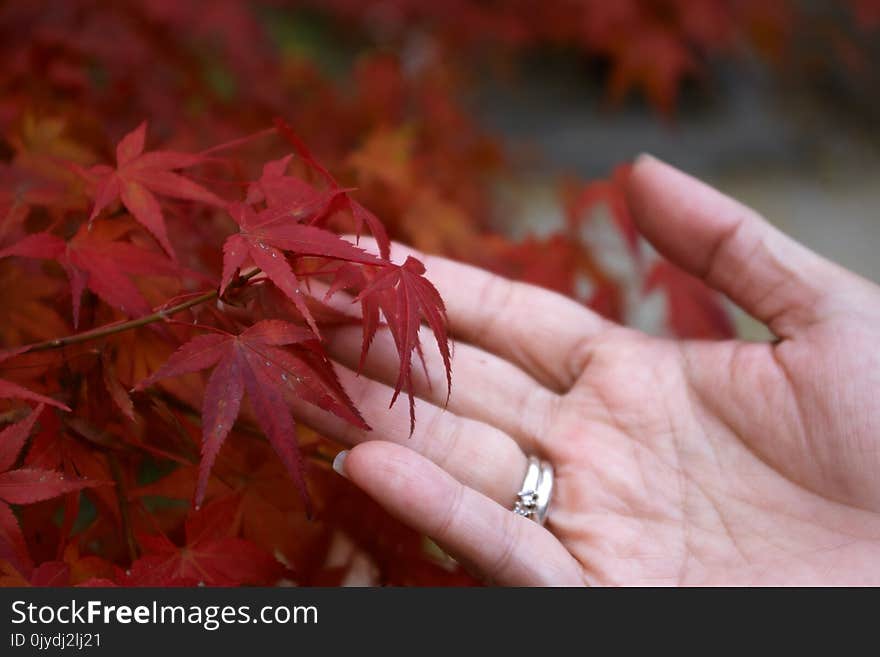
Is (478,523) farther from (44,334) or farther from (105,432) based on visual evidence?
(44,334)

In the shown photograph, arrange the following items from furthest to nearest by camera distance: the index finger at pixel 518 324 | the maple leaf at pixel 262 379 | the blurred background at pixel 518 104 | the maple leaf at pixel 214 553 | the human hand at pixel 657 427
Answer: the blurred background at pixel 518 104 < the index finger at pixel 518 324 < the human hand at pixel 657 427 < the maple leaf at pixel 214 553 < the maple leaf at pixel 262 379

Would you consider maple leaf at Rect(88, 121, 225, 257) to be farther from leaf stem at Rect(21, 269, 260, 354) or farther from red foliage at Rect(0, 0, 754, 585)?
leaf stem at Rect(21, 269, 260, 354)

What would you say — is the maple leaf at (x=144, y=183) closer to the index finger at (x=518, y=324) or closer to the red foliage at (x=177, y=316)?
the red foliage at (x=177, y=316)

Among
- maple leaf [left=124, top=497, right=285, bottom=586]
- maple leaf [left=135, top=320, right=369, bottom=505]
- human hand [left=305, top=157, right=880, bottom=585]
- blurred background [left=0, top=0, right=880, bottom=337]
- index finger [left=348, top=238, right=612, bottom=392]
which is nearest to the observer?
maple leaf [left=135, top=320, right=369, bottom=505]

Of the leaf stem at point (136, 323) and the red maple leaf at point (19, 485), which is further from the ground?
the leaf stem at point (136, 323)

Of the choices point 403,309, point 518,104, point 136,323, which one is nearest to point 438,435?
point 403,309

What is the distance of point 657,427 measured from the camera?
1.17 m

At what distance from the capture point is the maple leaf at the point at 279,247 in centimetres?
78

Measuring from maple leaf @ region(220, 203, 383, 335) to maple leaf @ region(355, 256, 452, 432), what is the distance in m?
0.03

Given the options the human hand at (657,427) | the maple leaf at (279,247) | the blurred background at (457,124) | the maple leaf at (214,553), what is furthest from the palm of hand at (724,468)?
the maple leaf at (279,247)

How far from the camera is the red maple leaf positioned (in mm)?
759

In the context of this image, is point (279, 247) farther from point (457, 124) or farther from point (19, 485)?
point (457, 124)

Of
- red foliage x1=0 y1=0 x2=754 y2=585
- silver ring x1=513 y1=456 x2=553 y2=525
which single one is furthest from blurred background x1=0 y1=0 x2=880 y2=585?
silver ring x1=513 y1=456 x2=553 y2=525

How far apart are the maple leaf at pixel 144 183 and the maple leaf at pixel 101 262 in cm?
3
